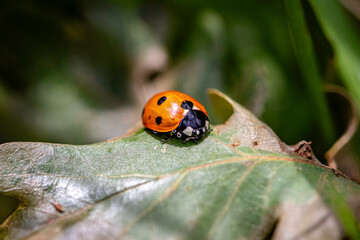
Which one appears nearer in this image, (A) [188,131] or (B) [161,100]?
(A) [188,131]

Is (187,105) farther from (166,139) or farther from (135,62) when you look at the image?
(135,62)

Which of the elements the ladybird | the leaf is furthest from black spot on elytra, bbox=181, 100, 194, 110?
the leaf

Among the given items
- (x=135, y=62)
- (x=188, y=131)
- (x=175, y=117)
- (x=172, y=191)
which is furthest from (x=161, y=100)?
(x=135, y=62)

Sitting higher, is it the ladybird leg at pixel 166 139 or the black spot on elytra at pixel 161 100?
the black spot on elytra at pixel 161 100

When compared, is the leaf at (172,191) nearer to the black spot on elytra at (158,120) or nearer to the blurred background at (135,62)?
the black spot on elytra at (158,120)

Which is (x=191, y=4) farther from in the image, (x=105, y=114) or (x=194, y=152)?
(x=194, y=152)

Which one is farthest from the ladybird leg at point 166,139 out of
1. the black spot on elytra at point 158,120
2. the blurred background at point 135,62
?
the blurred background at point 135,62
